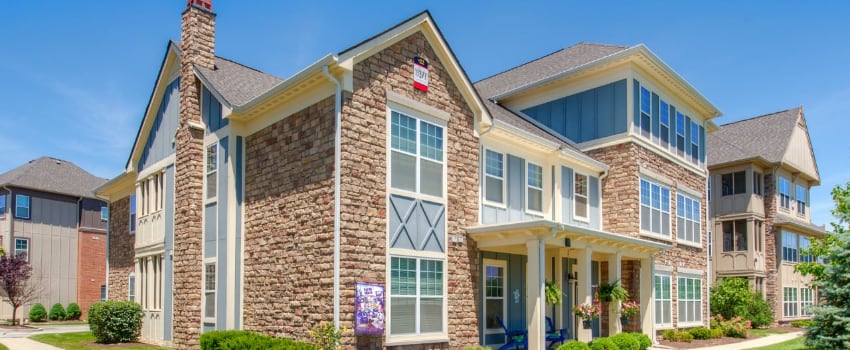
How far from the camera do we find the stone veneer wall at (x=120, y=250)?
76.7 feet

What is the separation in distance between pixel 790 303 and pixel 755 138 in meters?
9.02

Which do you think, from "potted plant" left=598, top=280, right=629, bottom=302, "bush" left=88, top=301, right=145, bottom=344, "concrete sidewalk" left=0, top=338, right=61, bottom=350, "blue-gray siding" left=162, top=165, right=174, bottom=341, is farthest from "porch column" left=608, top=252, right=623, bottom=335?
"concrete sidewalk" left=0, top=338, right=61, bottom=350

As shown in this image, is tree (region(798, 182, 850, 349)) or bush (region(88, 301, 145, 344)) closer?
tree (region(798, 182, 850, 349))

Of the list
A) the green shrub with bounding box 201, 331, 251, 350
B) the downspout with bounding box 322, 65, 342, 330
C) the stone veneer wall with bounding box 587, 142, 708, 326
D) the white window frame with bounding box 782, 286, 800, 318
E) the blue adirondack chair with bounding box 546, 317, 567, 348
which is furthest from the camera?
the white window frame with bounding box 782, 286, 800, 318

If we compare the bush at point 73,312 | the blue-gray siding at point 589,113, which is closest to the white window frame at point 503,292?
the blue-gray siding at point 589,113

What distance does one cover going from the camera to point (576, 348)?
15.2m

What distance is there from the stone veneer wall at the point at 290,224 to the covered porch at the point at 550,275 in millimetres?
3830

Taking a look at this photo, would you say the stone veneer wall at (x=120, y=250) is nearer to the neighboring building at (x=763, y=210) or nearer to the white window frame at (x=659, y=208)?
the white window frame at (x=659, y=208)

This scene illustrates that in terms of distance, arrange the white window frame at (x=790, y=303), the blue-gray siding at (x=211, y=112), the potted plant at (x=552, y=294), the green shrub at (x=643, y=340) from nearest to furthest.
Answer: the potted plant at (x=552, y=294), the blue-gray siding at (x=211, y=112), the green shrub at (x=643, y=340), the white window frame at (x=790, y=303)

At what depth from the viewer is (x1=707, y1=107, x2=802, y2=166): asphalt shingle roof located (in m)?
34.3

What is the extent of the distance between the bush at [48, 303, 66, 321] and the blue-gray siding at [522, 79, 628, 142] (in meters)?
27.3

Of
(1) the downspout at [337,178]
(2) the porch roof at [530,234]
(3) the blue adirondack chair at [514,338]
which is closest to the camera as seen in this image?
(1) the downspout at [337,178]

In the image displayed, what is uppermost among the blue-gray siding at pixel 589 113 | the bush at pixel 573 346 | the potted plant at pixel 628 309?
the blue-gray siding at pixel 589 113

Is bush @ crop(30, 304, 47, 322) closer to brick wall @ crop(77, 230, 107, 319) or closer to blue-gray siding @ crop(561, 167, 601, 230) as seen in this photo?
brick wall @ crop(77, 230, 107, 319)
